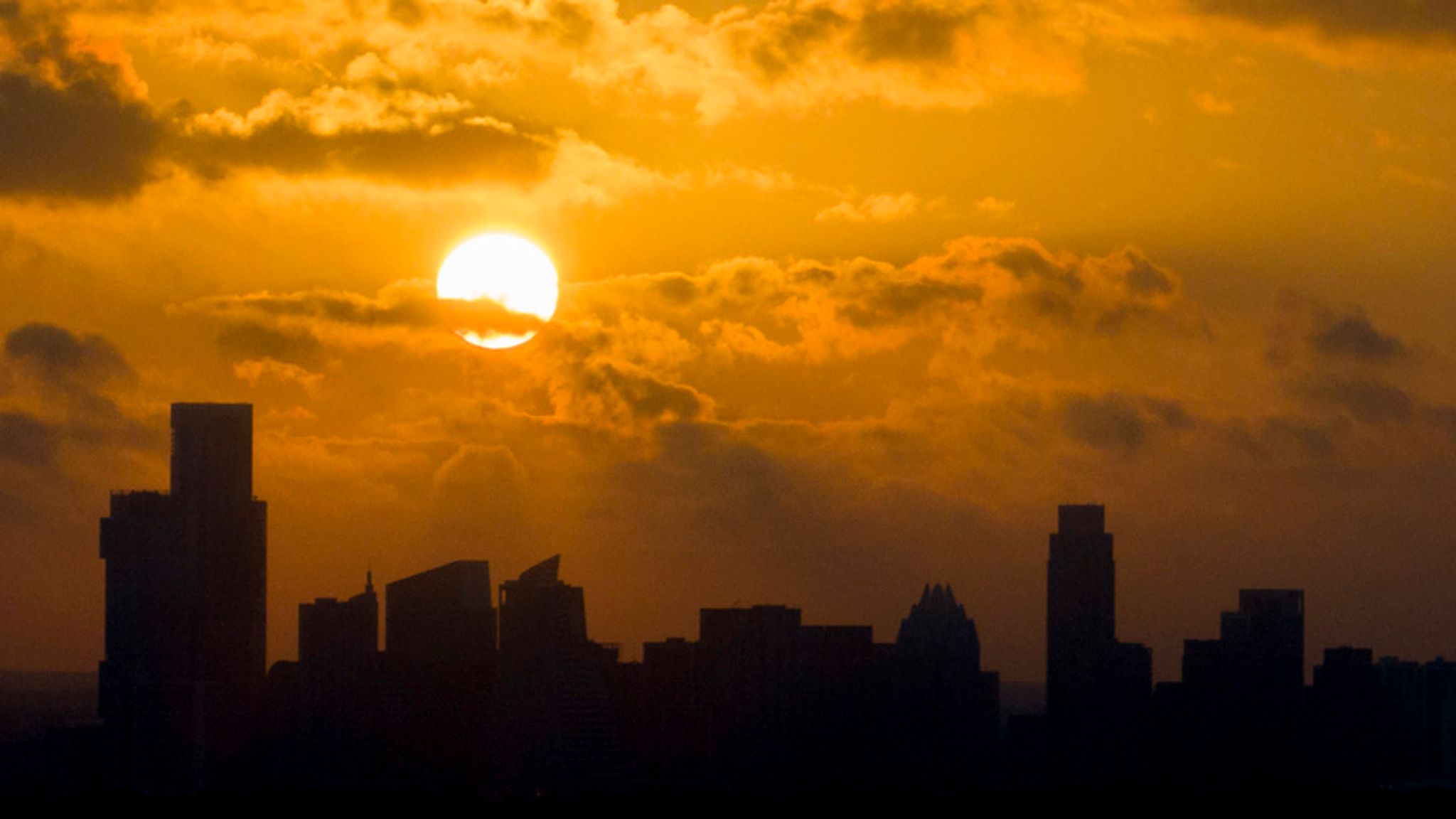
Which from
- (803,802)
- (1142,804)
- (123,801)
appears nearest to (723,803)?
(803,802)

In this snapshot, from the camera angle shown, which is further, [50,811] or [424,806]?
[424,806]

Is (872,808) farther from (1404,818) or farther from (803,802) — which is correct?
(1404,818)

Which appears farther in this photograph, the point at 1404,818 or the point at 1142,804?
the point at 1142,804

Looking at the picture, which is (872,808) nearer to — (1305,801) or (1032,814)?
(1032,814)

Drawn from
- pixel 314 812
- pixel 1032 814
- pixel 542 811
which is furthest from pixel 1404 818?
pixel 314 812

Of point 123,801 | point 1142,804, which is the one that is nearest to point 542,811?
A: point 123,801

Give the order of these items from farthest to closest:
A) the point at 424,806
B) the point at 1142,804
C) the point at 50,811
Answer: the point at 1142,804, the point at 424,806, the point at 50,811

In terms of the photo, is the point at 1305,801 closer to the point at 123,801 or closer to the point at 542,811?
the point at 542,811

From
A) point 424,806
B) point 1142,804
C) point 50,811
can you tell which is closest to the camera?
point 50,811
